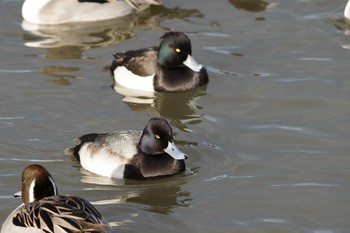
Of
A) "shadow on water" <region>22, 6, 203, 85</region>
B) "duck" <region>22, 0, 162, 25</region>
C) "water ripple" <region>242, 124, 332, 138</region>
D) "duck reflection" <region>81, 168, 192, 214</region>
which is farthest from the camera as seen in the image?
"duck" <region>22, 0, 162, 25</region>

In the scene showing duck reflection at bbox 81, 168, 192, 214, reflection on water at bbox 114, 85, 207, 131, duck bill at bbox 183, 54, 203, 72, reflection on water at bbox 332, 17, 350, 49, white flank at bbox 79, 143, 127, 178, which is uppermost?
reflection on water at bbox 332, 17, 350, 49

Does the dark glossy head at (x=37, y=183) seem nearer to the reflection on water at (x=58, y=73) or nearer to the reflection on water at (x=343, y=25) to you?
the reflection on water at (x=58, y=73)

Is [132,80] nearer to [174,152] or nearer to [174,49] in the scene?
[174,49]

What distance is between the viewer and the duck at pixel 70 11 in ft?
56.0

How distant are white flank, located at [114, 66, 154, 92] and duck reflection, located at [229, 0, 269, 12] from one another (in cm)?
318

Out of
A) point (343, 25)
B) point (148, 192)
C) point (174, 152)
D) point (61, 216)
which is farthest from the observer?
point (343, 25)

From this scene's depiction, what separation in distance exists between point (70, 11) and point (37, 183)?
743 cm

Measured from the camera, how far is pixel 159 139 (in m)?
11.9

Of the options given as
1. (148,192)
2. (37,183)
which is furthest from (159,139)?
(37,183)

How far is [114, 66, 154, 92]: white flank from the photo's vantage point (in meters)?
14.9

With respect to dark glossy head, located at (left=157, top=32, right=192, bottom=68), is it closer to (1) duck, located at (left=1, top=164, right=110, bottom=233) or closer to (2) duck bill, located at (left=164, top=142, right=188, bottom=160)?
(2) duck bill, located at (left=164, top=142, right=188, bottom=160)

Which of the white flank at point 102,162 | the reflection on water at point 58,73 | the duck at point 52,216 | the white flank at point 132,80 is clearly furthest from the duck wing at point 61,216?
the reflection on water at point 58,73

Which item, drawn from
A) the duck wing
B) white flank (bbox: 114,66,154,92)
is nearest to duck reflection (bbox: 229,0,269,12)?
white flank (bbox: 114,66,154,92)

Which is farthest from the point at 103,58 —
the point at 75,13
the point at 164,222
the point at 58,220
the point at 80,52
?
the point at 58,220
